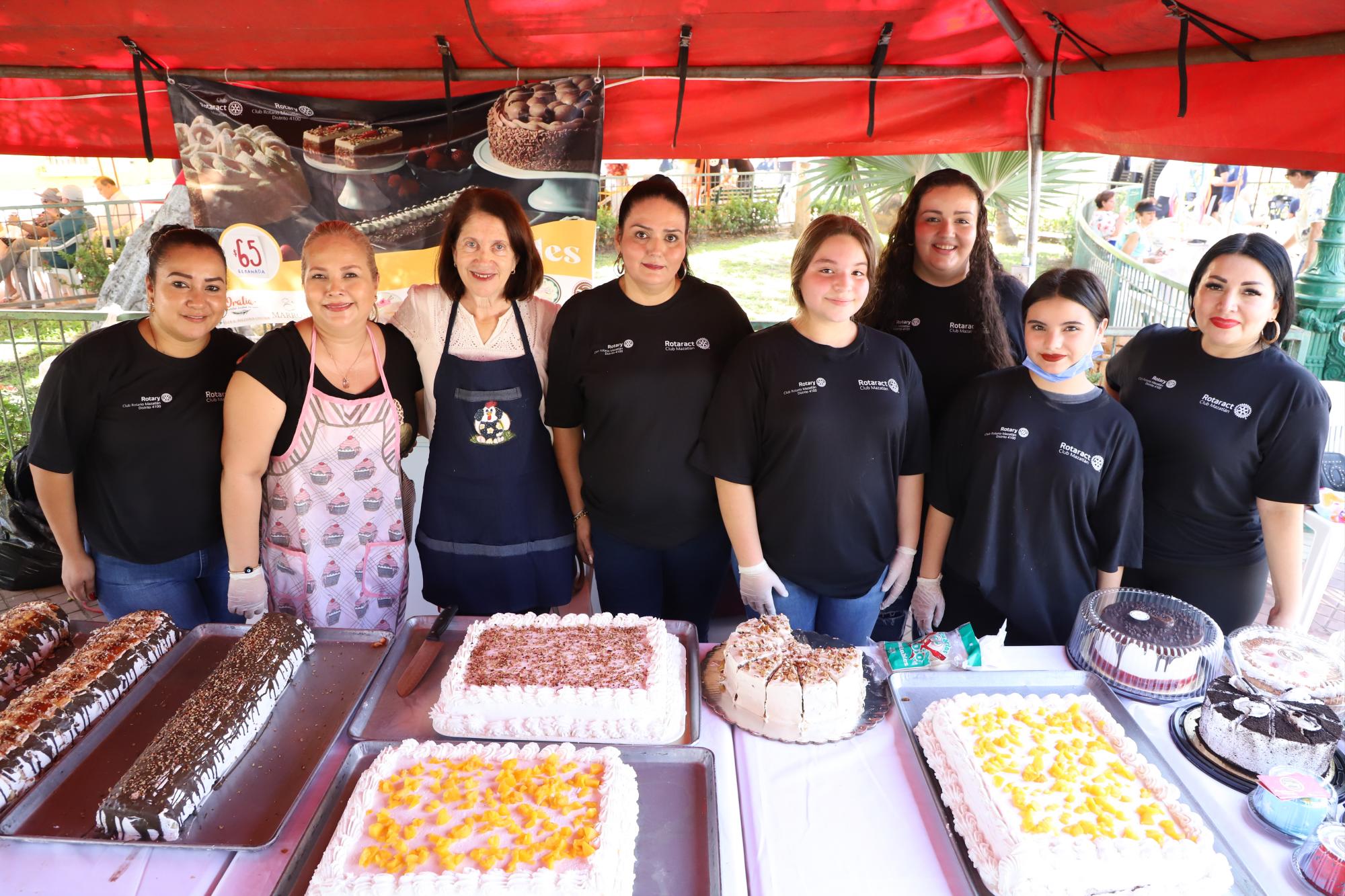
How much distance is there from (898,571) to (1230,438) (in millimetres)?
1051

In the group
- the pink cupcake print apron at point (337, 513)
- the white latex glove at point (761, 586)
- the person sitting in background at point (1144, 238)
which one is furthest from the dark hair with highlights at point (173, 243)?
the person sitting in background at point (1144, 238)

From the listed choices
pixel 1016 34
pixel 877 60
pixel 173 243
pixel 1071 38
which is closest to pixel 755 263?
pixel 877 60

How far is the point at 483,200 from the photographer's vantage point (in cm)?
262

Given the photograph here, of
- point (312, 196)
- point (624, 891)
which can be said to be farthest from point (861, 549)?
point (312, 196)

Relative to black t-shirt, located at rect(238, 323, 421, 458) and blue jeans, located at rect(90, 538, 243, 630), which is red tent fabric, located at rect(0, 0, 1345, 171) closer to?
black t-shirt, located at rect(238, 323, 421, 458)

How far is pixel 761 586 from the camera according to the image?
2527 millimetres

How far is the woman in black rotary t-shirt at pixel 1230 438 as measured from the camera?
7.63 ft

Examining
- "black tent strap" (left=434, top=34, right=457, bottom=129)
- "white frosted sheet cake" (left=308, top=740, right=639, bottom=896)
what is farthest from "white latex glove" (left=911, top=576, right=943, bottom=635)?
"black tent strap" (left=434, top=34, right=457, bottom=129)

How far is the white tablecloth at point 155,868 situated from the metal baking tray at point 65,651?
53cm

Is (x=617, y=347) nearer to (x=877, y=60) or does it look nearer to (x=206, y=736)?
(x=206, y=736)

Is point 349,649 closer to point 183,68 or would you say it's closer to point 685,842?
point 685,842

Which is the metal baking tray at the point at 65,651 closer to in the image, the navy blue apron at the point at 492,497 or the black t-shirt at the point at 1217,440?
the navy blue apron at the point at 492,497

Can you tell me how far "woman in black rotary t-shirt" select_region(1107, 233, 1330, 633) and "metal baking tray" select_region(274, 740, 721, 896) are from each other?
176 cm

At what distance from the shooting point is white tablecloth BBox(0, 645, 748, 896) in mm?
1507
